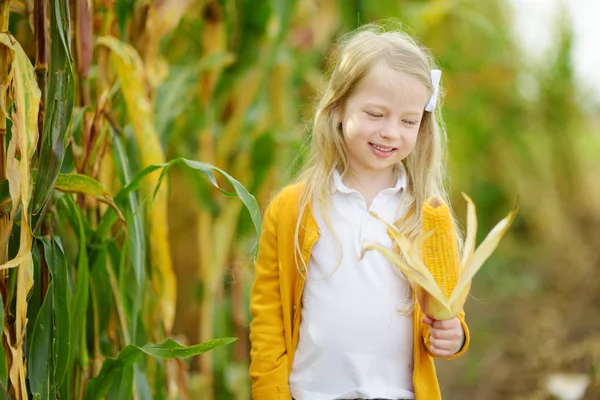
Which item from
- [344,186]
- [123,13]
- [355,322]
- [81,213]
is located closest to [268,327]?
[355,322]

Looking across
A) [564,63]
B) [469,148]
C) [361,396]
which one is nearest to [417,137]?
[361,396]

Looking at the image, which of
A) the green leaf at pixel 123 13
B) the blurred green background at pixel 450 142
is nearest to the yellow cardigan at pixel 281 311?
the blurred green background at pixel 450 142

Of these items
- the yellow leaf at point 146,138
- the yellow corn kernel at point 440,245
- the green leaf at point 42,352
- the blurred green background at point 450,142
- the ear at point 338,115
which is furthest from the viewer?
the blurred green background at point 450,142

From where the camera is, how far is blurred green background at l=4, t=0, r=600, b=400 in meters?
1.91

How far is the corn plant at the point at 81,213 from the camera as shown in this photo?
3.43 feet

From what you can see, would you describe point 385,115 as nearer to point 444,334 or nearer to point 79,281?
point 444,334

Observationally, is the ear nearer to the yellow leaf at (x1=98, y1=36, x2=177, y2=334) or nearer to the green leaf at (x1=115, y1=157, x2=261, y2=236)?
the green leaf at (x1=115, y1=157, x2=261, y2=236)

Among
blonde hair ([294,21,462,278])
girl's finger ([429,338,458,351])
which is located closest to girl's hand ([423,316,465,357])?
girl's finger ([429,338,458,351])

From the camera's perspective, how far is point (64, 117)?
1069mm

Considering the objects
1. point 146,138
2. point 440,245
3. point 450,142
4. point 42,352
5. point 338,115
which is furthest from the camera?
point 450,142

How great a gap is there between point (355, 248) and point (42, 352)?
473mm

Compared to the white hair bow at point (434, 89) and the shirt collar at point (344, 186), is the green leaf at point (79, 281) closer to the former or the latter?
the shirt collar at point (344, 186)

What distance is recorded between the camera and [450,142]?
2150mm

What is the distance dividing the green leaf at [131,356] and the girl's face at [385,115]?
34 cm
